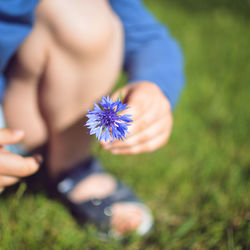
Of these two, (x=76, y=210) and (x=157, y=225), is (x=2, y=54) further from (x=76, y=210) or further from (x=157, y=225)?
(x=157, y=225)

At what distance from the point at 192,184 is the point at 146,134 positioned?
20.8 inches

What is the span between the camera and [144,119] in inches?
28.5

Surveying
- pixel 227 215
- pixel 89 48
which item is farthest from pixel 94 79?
pixel 227 215

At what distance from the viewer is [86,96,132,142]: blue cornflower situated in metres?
0.54

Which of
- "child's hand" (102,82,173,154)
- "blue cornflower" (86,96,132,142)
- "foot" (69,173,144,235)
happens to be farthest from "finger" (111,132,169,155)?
"foot" (69,173,144,235)

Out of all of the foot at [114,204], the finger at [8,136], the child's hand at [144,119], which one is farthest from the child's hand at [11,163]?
the foot at [114,204]

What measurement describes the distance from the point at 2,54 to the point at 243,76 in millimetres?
1494

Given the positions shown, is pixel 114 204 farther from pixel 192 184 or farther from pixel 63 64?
pixel 63 64

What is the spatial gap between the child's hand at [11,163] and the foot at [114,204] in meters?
0.35

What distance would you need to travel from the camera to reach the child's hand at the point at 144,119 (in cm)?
70

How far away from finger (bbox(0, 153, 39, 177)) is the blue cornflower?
0.21 m

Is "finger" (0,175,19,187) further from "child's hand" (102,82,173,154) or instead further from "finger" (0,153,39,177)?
"child's hand" (102,82,173,154)

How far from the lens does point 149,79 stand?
3.02ft

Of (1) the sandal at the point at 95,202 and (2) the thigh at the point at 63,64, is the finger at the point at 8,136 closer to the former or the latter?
(2) the thigh at the point at 63,64
